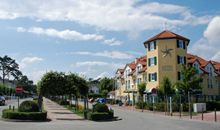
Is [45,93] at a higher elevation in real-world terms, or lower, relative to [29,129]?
higher

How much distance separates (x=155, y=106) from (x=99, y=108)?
22548 mm

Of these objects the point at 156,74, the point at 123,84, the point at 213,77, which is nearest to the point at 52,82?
the point at 156,74

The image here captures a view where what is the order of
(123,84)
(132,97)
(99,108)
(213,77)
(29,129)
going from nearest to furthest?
(29,129) < (99,108) < (213,77) < (132,97) < (123,84)

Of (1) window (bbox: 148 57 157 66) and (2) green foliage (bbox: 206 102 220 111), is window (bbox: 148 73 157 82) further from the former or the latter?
(2) green foliage (bbox: 206 102 220 111)

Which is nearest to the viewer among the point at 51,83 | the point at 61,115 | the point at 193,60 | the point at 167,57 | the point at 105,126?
the point at 105,126

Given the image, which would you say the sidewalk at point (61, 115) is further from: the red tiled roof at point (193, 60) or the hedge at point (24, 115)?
the red tiled roof at point (193, 60)

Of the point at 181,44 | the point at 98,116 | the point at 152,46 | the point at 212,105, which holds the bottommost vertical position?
the point at 98,116

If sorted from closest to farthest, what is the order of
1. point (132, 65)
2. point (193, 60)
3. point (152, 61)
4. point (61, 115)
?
point (61, 115), point (152, 61), point (193, 60), point (132, 65)

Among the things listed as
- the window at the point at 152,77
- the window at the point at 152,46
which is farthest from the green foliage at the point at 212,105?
the window at the point at 152,46

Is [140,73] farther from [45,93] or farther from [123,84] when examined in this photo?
[45,93]

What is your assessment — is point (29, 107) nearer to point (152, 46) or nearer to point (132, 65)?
point (152, 46)

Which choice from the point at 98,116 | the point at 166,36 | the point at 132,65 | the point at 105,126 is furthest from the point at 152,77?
the point at 105,126

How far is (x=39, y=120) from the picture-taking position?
31.6 metres

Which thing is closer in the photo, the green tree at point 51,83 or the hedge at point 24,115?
the hedge at point 24,115
